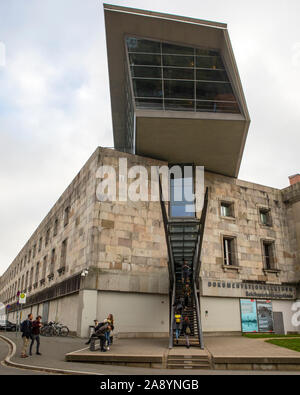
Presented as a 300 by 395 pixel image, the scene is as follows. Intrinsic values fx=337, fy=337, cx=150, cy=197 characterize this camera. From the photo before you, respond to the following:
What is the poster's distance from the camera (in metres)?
26.1

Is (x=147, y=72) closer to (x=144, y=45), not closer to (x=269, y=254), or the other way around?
(x=144, y=45)

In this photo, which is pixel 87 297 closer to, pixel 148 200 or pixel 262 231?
pixel 148 200

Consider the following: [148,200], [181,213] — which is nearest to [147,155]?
[148,200]

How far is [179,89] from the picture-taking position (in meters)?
24.7

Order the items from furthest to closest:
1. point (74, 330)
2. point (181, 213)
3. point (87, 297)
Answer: point (181, 213) < point (74, 330) < point (87, 297)

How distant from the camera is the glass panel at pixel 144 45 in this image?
2450cm

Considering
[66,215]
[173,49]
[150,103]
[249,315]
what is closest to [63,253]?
[66,215]

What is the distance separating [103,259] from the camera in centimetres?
2147

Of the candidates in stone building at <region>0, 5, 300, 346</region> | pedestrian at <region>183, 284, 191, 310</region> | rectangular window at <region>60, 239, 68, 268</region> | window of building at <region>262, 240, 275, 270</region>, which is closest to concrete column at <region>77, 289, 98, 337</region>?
stone building at <region>0, 5, 300, 346</region>

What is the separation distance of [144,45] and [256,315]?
22.0 m

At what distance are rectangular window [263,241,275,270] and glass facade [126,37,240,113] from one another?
12299 mm

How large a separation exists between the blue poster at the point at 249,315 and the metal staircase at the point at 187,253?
6728 millimetres

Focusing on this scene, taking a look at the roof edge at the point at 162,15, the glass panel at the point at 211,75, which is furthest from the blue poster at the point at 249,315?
the roof edge at the point at 162,15

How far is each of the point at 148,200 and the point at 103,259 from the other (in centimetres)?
555
